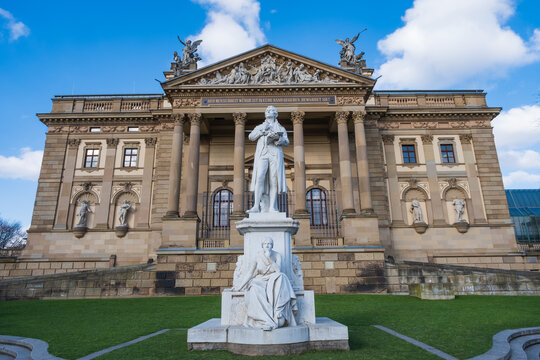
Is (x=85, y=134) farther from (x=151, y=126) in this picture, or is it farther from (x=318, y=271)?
(x=318, y=271)

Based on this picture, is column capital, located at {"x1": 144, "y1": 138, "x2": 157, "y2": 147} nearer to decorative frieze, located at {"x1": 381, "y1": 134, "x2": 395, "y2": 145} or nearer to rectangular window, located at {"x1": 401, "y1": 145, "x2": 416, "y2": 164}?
decorative frieze, located at {"x1": 381, "y1": 134, "x2": 395, "y2": 145}

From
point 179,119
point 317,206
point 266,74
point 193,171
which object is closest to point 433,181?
point 317,206

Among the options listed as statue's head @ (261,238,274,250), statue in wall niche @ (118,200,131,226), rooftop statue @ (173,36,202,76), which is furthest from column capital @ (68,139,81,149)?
statue's head @ (261,238,274,250)

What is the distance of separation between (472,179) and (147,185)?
2709 centimetres

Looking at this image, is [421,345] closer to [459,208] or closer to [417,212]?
[417,212]

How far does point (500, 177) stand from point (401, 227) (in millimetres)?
9734

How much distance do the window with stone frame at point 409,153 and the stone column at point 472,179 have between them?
13.5ft

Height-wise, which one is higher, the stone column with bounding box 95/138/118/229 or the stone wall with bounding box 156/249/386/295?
the stone column with bounding box 95/138/118/229

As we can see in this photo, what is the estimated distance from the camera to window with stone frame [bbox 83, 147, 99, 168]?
30297 mm

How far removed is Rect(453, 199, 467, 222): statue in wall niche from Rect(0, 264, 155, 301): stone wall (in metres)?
23.3

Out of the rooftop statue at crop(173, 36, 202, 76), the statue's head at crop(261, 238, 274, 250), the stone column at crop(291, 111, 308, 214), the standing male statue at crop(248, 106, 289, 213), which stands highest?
the rooftop statue at crop(173, 36, 202, 76)

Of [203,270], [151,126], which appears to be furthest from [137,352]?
[151,126]

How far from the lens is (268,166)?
821 cm

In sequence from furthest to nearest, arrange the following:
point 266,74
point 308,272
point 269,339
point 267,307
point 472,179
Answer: point 472,179 → point 266,74 → point 308,272 → point 267,307 → point 269,339
